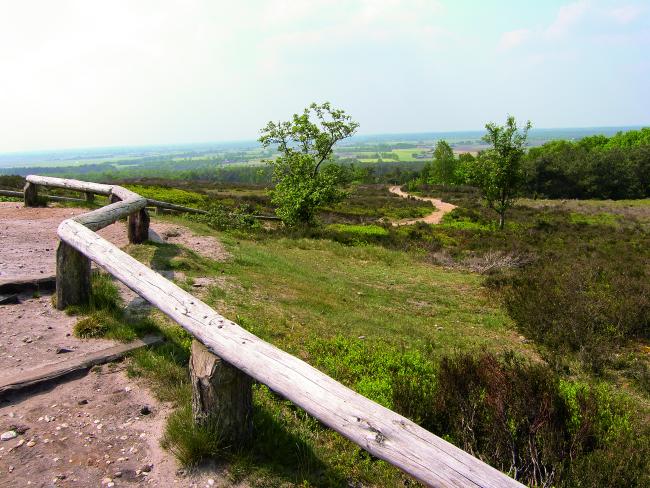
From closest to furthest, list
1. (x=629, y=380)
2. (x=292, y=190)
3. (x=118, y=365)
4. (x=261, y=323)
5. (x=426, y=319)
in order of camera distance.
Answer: (x=118, y=365), (x=261, y=323), (x=629, y=380), (x=426, y=319), (x=292, y=190)

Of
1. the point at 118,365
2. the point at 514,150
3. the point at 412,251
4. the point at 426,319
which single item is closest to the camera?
the point at 118,365

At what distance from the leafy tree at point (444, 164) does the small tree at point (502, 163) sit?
50432 mm

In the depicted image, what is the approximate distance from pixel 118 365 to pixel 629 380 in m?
8.11

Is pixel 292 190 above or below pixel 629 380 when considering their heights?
above

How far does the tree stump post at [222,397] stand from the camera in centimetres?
331

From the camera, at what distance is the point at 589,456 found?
3.34 m

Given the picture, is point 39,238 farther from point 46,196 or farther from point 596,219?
point 596,219

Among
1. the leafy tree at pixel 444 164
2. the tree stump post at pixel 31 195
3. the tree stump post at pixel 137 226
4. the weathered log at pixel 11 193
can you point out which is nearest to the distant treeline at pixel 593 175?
the leafy tree at pixel 444 164

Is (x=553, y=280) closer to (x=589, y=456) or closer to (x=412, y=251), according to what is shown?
(x=412, y=251)

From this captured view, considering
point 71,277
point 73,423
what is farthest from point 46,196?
point 73,423

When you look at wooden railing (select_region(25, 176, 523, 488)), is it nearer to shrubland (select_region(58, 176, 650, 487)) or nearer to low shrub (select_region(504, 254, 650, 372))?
shrubland (select_region(58, 176, 650, 487))

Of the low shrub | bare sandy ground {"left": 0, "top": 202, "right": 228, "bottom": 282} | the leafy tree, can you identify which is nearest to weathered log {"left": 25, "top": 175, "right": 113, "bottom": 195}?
bare sandy ground {"left": 0, "top": 202, "right": 228, "bottom": 282}

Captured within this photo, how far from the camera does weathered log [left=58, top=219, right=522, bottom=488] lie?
7.72 ft

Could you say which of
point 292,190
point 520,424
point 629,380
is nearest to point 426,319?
point 629,380
